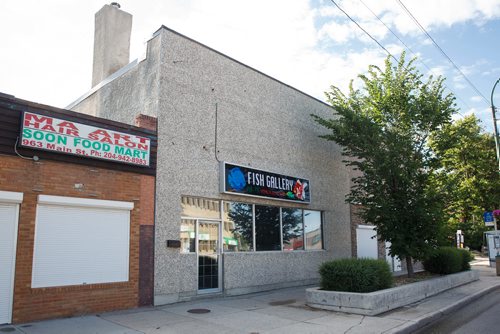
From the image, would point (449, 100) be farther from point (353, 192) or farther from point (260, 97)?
point (260, 97)

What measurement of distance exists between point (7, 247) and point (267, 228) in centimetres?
810

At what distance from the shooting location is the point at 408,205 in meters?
14.1

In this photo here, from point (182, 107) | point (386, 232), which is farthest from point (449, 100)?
point (182, 107)

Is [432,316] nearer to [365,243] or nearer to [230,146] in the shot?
[230,146]

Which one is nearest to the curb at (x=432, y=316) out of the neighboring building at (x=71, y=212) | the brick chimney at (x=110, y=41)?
the neighboring building at (x=71, y=212)

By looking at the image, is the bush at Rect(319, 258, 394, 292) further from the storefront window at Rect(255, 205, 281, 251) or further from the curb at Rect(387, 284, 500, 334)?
the storefront window at Rect(255, 205, 281, 251)

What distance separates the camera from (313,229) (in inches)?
642

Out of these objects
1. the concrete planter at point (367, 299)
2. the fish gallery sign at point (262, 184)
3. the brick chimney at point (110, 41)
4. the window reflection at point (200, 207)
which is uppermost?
the brick chimney at point (110, 41)

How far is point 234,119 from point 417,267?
592 inches

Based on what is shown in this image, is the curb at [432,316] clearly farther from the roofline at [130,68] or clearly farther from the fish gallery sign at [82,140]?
the roofline at [130,68]

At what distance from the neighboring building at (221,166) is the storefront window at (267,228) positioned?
0.11 ft

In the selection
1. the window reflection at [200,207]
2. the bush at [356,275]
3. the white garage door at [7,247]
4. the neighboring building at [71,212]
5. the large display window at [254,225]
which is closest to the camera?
the white garage door at [7,247]

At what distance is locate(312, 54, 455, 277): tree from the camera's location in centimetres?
1392

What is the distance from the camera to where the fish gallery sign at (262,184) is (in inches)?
498
